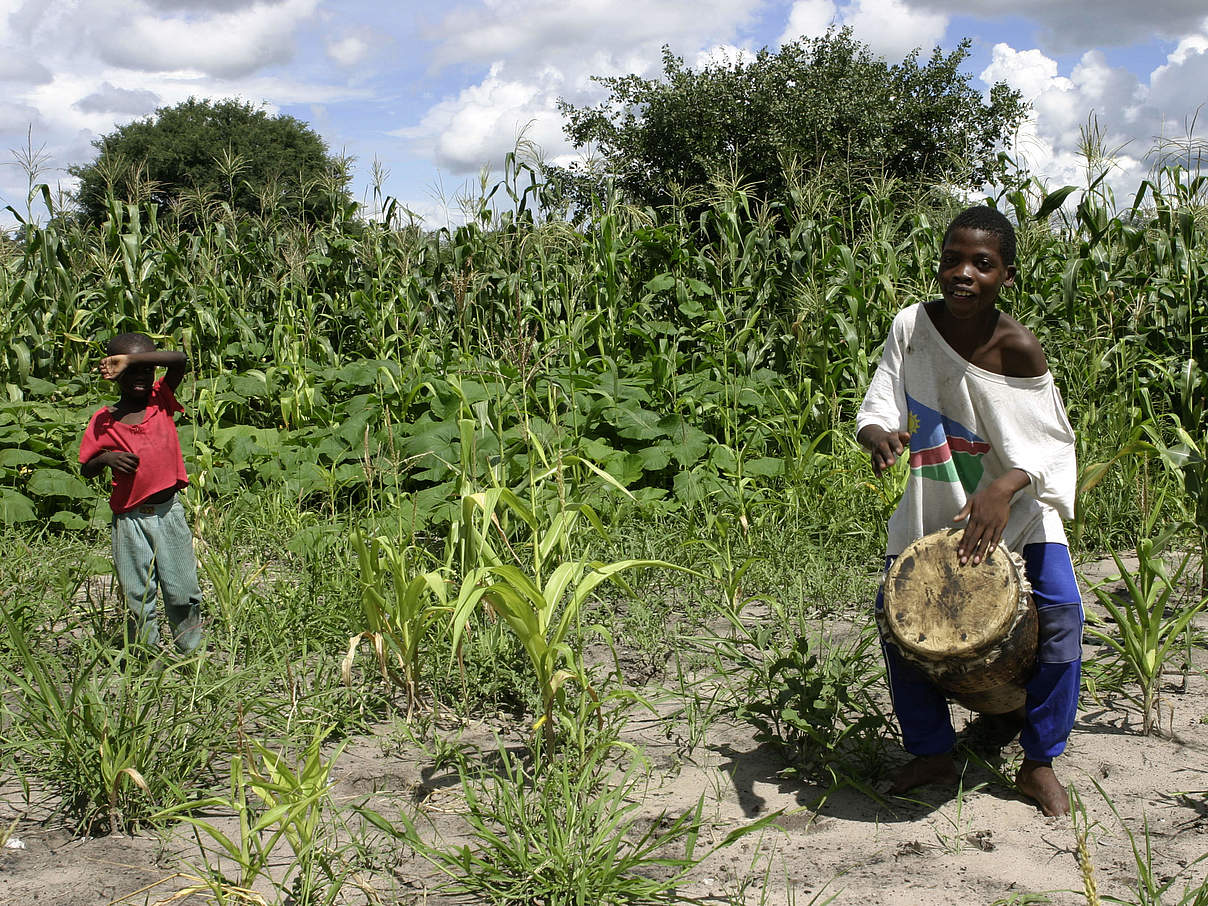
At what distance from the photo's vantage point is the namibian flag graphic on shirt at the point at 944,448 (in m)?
2.63

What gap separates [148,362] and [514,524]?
5.12ft

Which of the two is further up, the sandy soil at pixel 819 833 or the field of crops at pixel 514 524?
the field of crops at pixel 514 524

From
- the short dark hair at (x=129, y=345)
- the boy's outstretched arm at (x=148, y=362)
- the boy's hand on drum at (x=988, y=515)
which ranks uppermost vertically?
the short dark hair at (x=129, y=345)

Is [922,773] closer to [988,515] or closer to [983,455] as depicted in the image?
[988,515]

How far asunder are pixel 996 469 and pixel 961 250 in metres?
0.58

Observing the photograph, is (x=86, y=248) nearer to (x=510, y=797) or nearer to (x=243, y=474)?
(x=243, y=474)

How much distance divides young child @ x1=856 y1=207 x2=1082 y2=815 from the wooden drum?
0.06 meters

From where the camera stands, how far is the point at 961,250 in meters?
2.49

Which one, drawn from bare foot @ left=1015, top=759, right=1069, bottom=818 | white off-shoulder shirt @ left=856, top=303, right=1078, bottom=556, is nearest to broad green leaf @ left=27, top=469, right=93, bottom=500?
white off-shoulder shirt @ left=856, top=303, right=1078, bottom=556

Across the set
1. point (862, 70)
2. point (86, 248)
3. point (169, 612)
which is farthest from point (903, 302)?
point (862, 70)

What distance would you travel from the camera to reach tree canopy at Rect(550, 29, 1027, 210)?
71.2 ft

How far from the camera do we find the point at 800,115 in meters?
21.8

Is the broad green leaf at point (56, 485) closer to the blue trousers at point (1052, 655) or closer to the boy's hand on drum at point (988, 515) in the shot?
the blue trousers at point (1052, 655)

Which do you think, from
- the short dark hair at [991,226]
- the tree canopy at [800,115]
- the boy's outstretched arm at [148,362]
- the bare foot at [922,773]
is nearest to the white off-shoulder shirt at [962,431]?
the short dark hair at [991,226]
